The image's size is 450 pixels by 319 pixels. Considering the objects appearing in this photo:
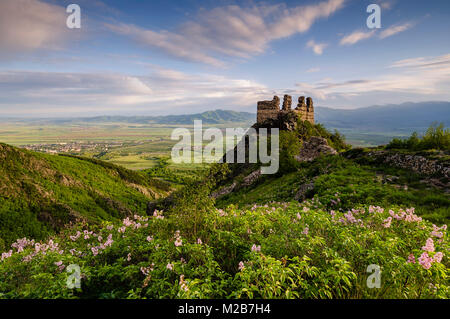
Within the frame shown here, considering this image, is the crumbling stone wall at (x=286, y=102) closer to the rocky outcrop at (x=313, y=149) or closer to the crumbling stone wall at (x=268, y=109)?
the crumbling stone wall at (x=268, y=109)

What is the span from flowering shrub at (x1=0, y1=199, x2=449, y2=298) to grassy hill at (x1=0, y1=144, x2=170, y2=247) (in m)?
40.7

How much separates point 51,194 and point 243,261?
70.0 meters

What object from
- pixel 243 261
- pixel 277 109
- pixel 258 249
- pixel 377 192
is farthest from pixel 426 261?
pixel 277 109

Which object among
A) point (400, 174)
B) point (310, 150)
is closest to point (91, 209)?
point (310, 150)

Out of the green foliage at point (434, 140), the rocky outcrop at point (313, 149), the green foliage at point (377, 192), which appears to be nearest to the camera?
the green foliage at point (377, 192)

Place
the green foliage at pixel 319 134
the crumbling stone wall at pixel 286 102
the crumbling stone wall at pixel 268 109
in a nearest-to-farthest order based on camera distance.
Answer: the green foliage at pixel 319 134 → the crumbling stone wall at pixel 268 109 → the crumbling stone wall at pixel 286 102

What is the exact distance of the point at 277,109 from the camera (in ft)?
176

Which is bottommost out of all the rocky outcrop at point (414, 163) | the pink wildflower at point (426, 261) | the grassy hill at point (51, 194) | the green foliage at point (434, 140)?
the grassy hill at point (51, 194)

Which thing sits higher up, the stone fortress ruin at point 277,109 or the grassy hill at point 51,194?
the stone fortress ruin at point 277,109

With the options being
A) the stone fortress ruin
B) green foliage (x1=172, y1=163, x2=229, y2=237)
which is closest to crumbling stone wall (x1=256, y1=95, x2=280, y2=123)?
the stone fortress ruin

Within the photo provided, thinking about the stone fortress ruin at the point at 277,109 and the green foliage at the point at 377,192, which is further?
the stone fortress ruin at the point at 277,109

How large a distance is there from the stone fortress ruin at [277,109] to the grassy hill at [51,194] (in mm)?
45691

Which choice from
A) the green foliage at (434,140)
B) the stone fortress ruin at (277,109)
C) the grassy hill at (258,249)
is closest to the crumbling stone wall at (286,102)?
the stone fortress ruin at (277,109)

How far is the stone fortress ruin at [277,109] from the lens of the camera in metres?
52.4
